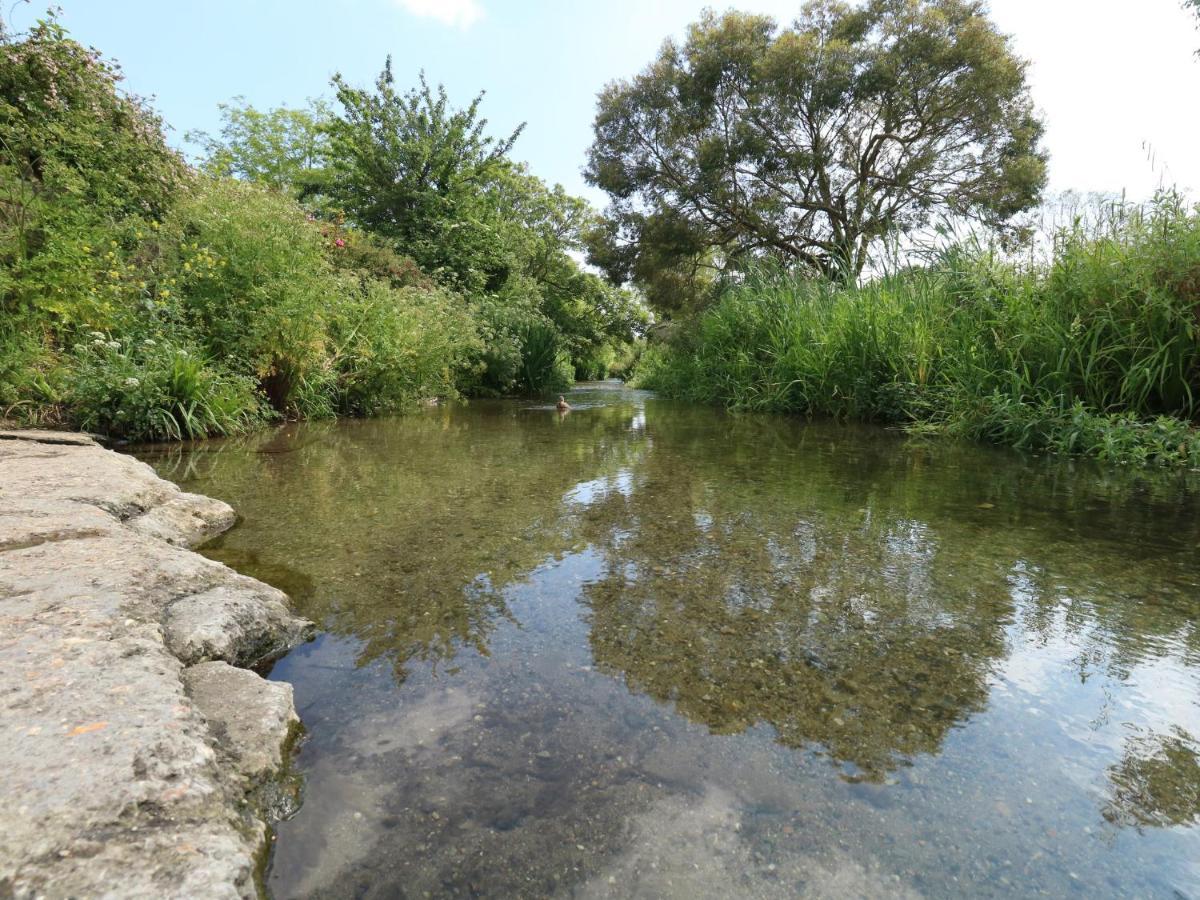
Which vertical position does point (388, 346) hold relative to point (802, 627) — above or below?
above

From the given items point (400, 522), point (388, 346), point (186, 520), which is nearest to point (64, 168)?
point (388, 346)

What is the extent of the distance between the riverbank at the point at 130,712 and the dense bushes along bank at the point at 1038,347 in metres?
4.91

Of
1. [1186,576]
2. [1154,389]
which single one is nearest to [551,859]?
[1186,576]

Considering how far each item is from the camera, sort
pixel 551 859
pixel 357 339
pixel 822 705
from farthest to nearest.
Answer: pixel 357 339 → pixel 822 705 → pixel 551 859

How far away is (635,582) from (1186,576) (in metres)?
1.79

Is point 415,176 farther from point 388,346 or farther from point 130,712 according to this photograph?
point 130,712

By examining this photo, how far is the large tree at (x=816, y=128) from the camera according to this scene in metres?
12.2

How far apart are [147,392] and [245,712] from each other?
4582 millimetres

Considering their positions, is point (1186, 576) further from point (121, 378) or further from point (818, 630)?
point (121, 378)

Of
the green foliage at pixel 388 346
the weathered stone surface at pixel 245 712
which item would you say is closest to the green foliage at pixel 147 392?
the green foliage at pixel 388 346

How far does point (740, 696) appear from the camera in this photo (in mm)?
1277

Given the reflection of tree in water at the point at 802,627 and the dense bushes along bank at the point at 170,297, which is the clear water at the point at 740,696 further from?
the dense bushes along bank at the point at 170,297

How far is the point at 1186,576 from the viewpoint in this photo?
1.95 meters

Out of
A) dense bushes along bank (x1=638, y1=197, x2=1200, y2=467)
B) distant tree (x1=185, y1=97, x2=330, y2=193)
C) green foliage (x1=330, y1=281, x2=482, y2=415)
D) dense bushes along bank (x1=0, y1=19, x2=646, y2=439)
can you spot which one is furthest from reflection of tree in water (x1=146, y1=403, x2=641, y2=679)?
distant tree (x1=185, y1=97, x2=330, y2=193)
